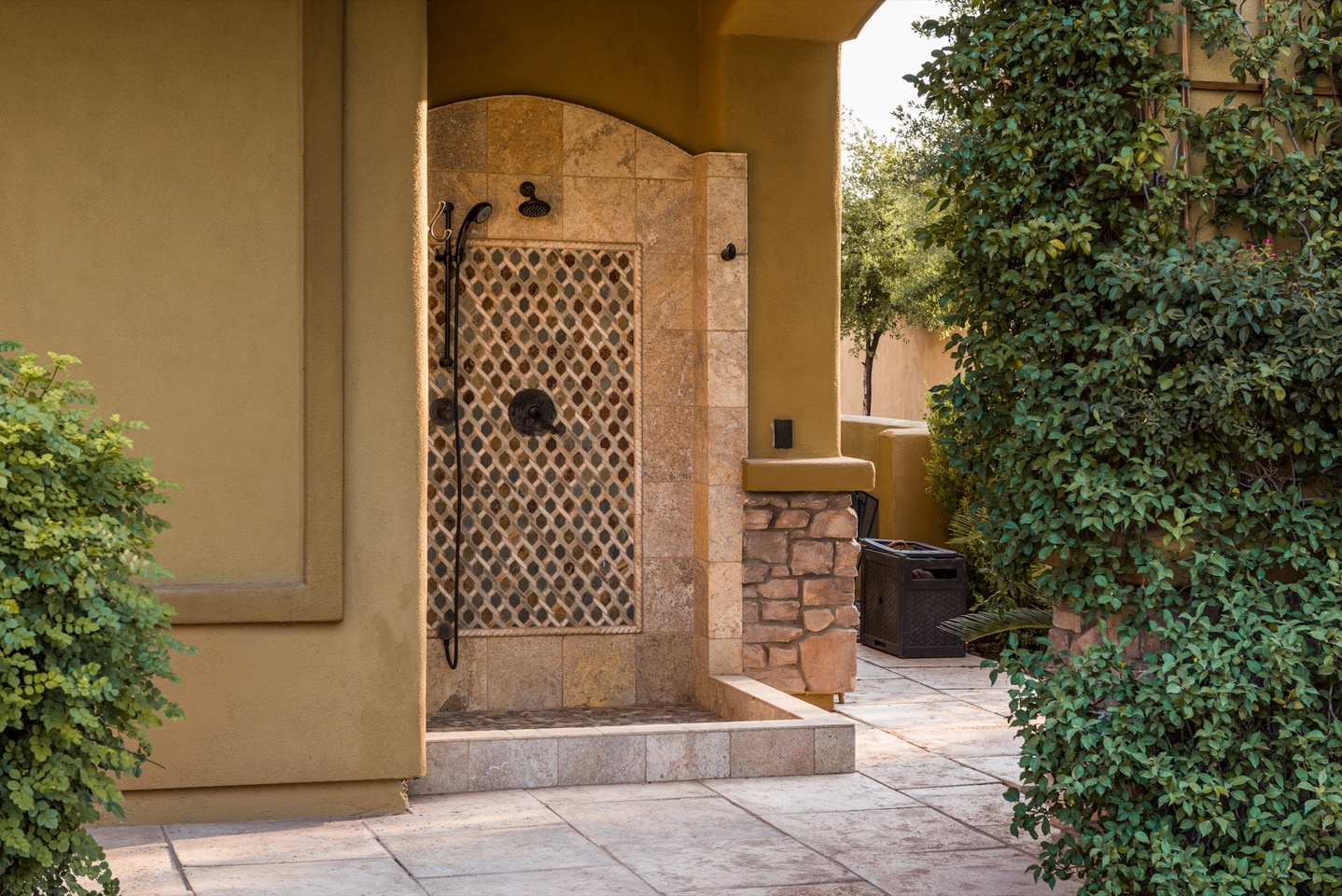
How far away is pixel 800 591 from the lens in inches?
329

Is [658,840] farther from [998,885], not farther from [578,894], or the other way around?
[998,885]

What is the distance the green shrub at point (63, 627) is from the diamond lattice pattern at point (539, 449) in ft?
12.6

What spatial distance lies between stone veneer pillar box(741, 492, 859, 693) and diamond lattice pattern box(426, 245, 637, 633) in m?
0.69

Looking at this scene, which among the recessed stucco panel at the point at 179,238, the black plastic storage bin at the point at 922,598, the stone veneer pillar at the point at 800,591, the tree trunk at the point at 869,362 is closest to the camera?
the recessed stucco panel at the point at 179,238

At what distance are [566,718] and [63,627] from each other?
13.9ft

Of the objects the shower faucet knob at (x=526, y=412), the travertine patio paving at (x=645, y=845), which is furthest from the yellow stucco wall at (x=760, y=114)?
the travertine patio paving at (x=645, y=845)

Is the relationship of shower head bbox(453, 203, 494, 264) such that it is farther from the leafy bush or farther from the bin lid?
the bin lid

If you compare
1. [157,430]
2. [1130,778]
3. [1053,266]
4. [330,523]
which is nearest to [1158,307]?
[1053,266]

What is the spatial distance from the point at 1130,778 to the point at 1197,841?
269 millimetres

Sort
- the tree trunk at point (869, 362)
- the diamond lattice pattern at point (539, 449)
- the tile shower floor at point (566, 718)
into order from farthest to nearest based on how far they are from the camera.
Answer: the tree trunk at point (869, 362) < the diamond lattice pattern at point (539, 449) < the tile shower floor at point (566, 718)

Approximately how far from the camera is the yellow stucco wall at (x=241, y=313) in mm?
5906

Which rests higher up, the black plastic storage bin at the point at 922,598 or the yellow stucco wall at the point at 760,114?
the yellow stucco wall at the point at 760,114

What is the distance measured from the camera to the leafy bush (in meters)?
4.53

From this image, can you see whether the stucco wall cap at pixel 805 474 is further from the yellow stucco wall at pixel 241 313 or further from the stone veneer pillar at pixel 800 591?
the yellow stucco wall at pixel 241 313
